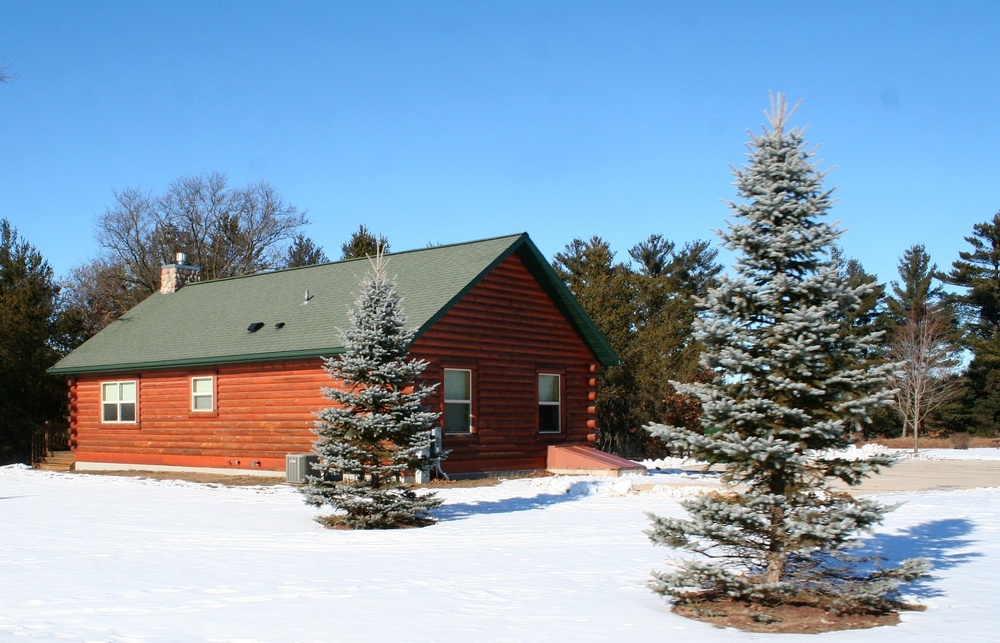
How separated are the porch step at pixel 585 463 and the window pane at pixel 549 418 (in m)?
0.61

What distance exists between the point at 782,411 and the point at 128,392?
76.3 ft

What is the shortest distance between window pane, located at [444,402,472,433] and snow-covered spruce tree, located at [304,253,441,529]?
24.6 feet

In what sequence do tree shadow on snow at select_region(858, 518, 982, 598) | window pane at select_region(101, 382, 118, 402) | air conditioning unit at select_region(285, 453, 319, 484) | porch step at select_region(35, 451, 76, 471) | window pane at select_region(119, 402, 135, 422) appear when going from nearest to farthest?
tree shadow on snow at select_region(858, 518, 982, 598) < air conditioning unit at select_region(285, 453, 319, 484) < window pane at select_region(119, 402, 135, 422) < window pane at select_region(101, 382, 118, 402) < porch step at select_region(35, 451, 76, 471)

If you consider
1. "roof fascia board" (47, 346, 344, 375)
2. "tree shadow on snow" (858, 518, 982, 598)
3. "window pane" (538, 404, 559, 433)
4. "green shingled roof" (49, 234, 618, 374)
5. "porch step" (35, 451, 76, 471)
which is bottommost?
"porch step" (35, 451, 76, 471)

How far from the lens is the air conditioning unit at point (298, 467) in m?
21.4

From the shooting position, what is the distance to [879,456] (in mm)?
9211

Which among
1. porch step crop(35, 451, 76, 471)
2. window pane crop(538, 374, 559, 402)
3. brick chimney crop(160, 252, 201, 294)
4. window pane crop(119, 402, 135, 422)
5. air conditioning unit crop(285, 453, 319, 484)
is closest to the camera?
air conditioning unit crop(285, 453, 319, 484)

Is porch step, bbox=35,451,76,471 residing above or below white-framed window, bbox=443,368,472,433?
below

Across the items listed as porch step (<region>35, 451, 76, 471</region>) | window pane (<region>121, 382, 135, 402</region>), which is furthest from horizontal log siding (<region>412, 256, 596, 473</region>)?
porch step (<region>35, 451, 76, 471</region>)

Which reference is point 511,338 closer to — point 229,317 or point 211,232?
point 229,317

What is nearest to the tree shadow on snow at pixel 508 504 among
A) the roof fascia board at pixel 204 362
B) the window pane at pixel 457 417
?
the window pane at pixel 457 417

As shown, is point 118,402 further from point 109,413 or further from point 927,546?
point 927,546

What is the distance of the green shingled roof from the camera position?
23188 millimetres

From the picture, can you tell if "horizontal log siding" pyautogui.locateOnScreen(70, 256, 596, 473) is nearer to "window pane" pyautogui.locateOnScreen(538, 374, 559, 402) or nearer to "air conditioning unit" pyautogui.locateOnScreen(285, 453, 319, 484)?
"window pane" pyautogui.locateOnScreen(538, 374, 559, 402)
